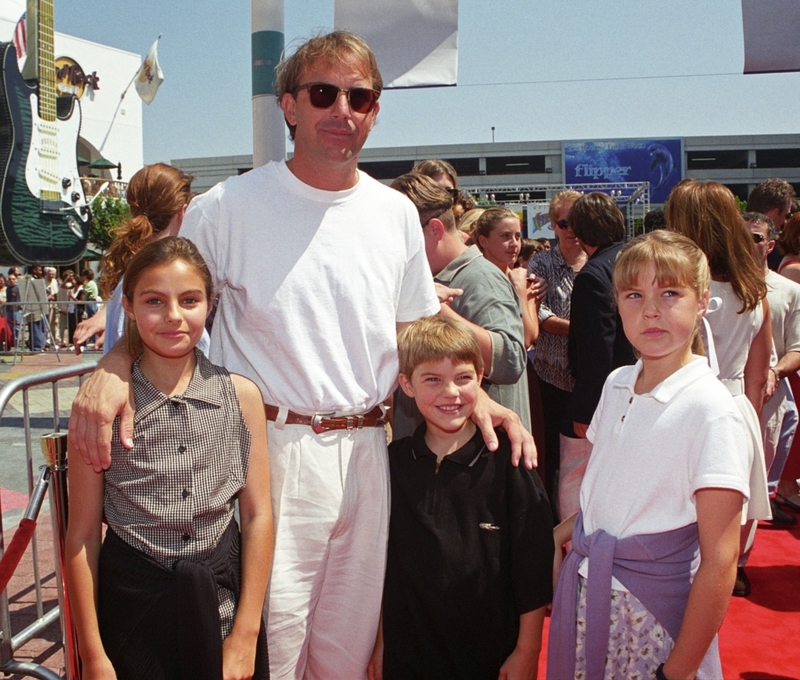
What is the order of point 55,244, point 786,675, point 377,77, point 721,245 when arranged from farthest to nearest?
point 55,244 → point 721,245 → point 786,675 → point 377,77

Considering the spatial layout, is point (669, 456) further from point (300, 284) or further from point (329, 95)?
point (329, 95)

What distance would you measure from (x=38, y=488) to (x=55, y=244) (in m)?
6.96

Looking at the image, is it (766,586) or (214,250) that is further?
(766,586)

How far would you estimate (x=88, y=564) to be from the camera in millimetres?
1915

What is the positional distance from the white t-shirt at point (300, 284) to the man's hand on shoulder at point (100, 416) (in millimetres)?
378

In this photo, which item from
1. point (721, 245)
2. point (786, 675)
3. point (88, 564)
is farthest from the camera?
point (721, 245)

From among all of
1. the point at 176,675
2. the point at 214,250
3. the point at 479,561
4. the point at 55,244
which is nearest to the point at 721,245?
the point at 479,561

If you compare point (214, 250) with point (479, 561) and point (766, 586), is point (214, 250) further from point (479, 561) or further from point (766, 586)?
point (766, 586)

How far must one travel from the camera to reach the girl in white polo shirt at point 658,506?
1814mm

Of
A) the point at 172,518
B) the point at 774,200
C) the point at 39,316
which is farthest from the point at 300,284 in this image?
the point at 39,316

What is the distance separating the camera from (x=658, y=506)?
6.37ft

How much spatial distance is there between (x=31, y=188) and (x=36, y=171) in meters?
0.41

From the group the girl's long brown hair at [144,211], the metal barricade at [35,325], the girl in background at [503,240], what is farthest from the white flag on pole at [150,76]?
the girl's long brown hair at [144,211]

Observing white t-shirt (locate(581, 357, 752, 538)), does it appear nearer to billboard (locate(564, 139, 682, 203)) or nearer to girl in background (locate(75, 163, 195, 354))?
girl in background (locate(75, 163, 195, 354))
